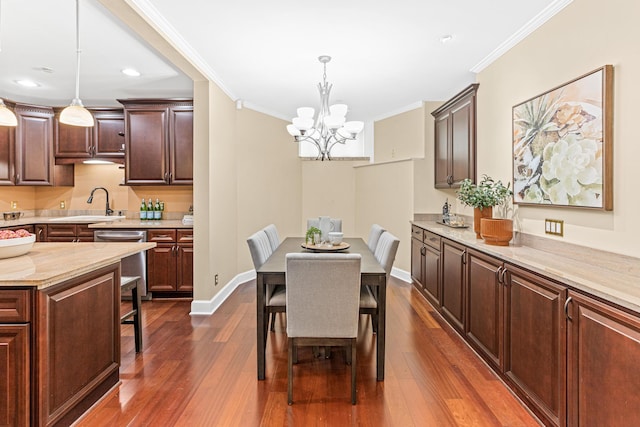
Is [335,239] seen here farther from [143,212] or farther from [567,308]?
[143,212]

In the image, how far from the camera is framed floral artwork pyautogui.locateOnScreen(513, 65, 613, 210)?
204 centimetres

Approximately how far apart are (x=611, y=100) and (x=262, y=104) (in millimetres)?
4012

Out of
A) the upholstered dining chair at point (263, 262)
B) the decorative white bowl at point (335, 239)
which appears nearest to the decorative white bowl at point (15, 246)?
the upholstered dining chair at point (263, 262)

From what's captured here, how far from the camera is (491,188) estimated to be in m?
2.94

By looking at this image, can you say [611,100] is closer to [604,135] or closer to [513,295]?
[604,135]

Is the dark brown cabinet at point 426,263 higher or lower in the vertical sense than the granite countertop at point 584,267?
lower

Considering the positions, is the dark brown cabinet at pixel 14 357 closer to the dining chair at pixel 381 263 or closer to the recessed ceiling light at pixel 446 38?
the dining chair at pixel 381 263

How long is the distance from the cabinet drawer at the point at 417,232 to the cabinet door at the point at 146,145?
10.7 feet

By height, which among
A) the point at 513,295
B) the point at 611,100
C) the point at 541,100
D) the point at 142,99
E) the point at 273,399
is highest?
the point at 142,99

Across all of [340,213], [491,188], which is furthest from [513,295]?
[340,213]

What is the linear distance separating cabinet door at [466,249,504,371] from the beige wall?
0.52m

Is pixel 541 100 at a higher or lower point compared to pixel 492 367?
higher

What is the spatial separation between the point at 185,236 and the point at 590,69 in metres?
4.04

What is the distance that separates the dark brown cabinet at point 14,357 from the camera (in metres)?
1.64
